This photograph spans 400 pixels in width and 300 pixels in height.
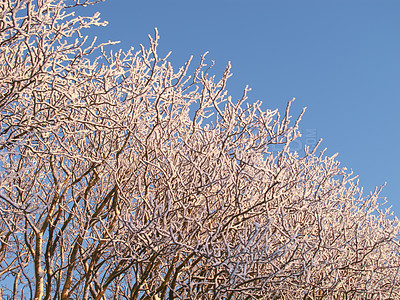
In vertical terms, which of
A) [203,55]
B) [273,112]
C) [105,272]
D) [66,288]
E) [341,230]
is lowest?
[66,288]

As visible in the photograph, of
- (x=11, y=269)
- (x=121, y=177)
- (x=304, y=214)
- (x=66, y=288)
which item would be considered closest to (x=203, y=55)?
(x=121, y=177)

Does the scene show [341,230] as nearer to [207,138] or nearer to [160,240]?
[207,138]

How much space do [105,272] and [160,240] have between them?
2101mm

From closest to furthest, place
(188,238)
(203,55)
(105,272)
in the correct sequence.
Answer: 1. (188,238)
2. (203,55)
3. (105,272)

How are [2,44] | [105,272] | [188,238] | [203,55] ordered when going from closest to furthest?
[2,44] < [188,238] < [203,55] < [105,272]

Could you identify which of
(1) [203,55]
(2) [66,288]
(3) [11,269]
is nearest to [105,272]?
(2) [66,288]

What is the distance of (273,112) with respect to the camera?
5.55m

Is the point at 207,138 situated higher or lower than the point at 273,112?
lower

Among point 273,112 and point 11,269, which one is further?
point 11,269

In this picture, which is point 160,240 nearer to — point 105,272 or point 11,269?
point 105,272

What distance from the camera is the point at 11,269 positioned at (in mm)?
8047

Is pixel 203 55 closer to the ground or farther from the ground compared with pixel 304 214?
farther from the ground

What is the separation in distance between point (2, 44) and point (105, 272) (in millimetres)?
3660

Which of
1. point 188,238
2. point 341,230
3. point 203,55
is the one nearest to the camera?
point 188,238
